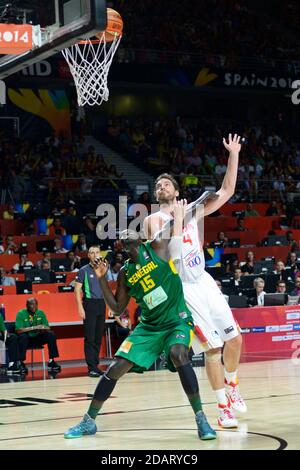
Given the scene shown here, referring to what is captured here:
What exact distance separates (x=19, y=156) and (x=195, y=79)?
860 centimetres

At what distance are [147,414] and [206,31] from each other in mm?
27365

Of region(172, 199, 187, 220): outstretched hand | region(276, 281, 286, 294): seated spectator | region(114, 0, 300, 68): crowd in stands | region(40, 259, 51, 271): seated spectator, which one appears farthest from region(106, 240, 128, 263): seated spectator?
region(114, 0, 300, 68): crowd in stands

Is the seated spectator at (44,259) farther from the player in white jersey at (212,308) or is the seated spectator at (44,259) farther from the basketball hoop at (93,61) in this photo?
the player in white jersey at (212,308)

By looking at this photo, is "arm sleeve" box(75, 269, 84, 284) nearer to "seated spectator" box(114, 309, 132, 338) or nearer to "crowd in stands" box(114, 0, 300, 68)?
"seated spectator" box(114, 309, 132, 338)

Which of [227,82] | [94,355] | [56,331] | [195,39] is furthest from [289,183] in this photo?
[94,355]

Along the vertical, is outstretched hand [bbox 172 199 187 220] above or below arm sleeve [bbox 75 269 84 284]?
above

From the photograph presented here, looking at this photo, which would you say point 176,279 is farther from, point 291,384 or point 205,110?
point 205,110

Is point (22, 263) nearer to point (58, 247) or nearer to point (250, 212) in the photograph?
point (58, 247)

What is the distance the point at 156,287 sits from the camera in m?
7.40

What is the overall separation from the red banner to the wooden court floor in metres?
2.68

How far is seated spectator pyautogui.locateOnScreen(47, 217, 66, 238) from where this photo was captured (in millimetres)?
21625

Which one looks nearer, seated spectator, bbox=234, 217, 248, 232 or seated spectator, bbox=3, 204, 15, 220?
seated spectator, bbox=3, 204, 15, 220

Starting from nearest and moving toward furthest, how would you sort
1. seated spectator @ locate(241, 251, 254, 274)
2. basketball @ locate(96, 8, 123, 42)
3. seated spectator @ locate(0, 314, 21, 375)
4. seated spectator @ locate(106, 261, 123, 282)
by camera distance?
1. basketball @ locate(96, 8, 123, 42)
2. seated spectator @ locate(0, 314, 21, 375)
3. seated spectator @ locate(106, 261, 123, 282)
4. seated spectator @ locate(241, 251, 254, 274)

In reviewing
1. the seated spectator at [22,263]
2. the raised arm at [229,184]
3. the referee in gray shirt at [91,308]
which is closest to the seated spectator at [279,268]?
the seated spectator at [22,263]
